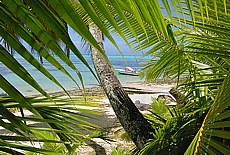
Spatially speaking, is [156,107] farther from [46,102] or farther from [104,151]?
[46,102]

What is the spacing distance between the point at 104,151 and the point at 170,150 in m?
1.76

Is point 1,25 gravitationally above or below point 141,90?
below

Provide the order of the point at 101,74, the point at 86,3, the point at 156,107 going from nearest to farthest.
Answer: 1. the point at 86,3
2. the point at 101,74
3. the point at 156,107

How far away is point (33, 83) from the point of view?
257 mm

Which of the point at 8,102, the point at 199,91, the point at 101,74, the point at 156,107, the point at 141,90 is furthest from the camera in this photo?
the point at 141,90

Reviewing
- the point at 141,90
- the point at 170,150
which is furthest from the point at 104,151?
the point at 141,90

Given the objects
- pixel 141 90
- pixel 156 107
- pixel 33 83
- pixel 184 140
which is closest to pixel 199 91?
pixel 184 140

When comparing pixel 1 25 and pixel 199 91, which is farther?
pixel 199 91

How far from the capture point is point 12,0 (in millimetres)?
204

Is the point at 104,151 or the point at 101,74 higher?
the point at 101,74

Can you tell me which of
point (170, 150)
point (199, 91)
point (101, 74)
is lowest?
point (170, 150)

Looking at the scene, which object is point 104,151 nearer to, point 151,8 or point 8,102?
point 8,102

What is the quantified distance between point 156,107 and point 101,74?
4.17 ft

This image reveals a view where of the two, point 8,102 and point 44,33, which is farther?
point 8,102
